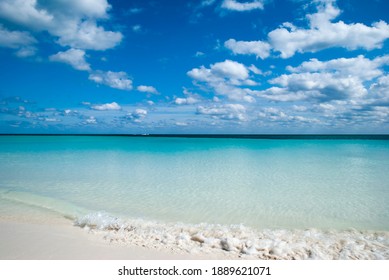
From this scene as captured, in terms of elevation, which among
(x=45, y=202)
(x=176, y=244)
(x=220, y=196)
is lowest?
(x=45, y=202)

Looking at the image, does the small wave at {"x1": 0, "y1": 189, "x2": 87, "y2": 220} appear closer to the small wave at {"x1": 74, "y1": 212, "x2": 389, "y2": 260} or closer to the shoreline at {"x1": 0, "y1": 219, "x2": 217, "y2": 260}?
the small wave at {"x1": 74, "y1": 212, "x2": 389, "y2": 260}

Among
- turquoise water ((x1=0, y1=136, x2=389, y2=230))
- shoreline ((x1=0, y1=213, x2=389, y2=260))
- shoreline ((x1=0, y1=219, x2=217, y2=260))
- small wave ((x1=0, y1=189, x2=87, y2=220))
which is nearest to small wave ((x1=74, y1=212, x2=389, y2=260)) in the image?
shoreline ((x1=0, y1=213, x2=389, y2=260))

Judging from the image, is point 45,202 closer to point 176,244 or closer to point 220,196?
point 176,244

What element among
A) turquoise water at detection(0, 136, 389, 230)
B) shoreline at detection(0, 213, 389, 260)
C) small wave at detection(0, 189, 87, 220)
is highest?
shoreline at detection(0, 213, 389, 260)

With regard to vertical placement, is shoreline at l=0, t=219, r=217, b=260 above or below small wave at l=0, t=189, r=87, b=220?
above

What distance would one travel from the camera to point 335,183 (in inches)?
426

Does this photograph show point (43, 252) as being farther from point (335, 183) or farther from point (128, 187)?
point (335, 183)

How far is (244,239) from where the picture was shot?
15.9 ft

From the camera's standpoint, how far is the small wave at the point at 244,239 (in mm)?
4336

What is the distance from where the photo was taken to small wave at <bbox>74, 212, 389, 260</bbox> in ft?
14.2

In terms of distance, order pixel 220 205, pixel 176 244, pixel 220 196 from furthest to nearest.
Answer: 1. pixel 220 196
2. pixel 220 205
3. pixel 176 244

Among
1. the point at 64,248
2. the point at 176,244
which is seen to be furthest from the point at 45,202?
the point at 176,244

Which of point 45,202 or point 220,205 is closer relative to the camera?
point 220,205
